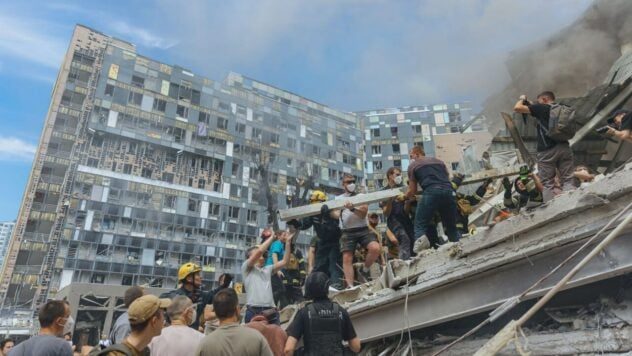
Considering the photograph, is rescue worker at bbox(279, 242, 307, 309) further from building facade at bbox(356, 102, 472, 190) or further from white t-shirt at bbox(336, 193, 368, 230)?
building facade at bbox(356, 102, 472, 190)

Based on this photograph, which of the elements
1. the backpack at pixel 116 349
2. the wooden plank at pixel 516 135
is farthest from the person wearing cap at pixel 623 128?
the wooden plank at pixel 516 135

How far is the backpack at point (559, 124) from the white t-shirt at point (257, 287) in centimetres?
392

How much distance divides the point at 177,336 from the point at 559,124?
180 inches

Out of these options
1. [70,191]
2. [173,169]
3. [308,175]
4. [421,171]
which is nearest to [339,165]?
[308,175]

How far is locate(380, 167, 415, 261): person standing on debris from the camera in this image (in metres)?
5.81

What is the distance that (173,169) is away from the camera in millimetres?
41875

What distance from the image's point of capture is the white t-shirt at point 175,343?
9.03 ft

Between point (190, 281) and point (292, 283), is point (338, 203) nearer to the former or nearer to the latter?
point (190, 281)

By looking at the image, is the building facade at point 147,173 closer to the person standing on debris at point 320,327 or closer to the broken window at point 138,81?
the broken window at point 138,81

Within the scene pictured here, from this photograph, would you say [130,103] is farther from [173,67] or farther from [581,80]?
[581,80]

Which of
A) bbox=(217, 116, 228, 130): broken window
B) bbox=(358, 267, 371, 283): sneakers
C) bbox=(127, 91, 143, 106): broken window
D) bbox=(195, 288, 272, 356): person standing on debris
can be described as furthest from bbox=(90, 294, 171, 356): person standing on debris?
bbox=(217, 116, 228, 130): broken window

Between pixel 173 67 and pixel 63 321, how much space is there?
159 ft

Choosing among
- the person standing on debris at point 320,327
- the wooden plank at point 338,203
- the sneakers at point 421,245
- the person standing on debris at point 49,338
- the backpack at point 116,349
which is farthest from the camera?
the wooden plank at point 338,203

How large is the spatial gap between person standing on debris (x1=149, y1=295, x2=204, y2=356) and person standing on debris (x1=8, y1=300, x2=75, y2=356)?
672 millimetres
